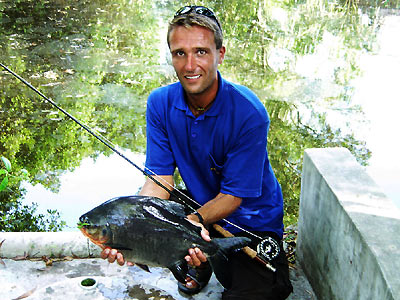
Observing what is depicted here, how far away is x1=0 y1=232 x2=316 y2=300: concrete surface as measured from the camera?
2977 millimetres

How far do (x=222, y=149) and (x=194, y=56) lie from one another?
61cm

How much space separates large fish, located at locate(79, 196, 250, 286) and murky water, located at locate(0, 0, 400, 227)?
2.14 metres

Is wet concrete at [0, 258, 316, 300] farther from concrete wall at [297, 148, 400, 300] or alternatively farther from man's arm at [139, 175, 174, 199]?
man's arm at [139, 175, 174, 199]

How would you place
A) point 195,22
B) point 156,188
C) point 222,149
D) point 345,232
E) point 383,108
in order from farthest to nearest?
point 383,108 < point 156,188 < point 222,149 < point 195,22 < point 345,232

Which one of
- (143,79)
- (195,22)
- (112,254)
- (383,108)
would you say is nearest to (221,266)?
(112,254)

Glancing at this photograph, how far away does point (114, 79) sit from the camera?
7.34m

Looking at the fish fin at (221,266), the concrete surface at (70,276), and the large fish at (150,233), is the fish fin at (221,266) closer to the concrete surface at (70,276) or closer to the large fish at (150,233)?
the large fish at (150,233)

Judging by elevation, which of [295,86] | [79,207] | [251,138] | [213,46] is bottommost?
[79,207]

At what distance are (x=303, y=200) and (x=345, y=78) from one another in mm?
4952

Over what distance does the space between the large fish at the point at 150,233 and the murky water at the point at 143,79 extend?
2.14 metres

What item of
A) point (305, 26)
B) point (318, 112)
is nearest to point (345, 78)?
point (318, 112)

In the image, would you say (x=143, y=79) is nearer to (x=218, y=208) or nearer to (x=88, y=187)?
(x=88, y=187)

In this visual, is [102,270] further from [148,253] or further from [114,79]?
[114,79]

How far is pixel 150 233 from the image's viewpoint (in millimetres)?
2445
